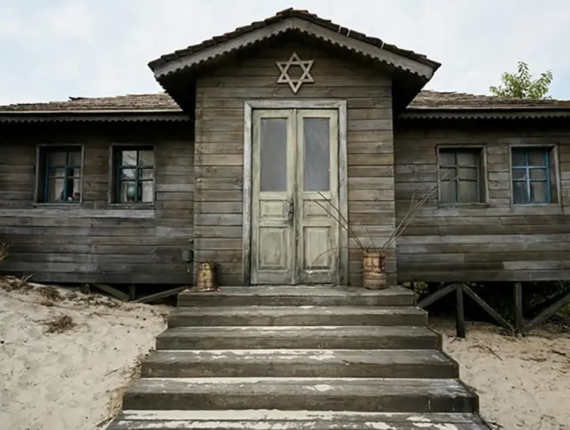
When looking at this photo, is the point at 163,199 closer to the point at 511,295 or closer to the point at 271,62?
the point at 271,62

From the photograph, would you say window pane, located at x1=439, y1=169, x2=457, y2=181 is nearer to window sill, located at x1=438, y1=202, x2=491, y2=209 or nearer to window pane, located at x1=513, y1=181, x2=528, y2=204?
window sill, located at x1=438, y1=202, x2=491, y2=209

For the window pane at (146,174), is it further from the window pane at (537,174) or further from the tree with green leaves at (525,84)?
the tree with green leaves at (525,84)

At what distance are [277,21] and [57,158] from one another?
16.5 feet

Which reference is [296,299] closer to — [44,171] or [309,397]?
[309,397]

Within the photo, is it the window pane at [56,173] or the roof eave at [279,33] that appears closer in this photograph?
the roof eave at [279,33]

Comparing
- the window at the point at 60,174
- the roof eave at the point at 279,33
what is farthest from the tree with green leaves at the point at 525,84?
the window at the point at 60,174

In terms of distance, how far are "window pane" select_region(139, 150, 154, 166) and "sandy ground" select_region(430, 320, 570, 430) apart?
6.25m

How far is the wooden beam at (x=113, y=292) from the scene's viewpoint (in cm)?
671

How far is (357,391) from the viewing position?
284cm

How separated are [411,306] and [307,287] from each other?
3.96 feet

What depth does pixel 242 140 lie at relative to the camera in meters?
4.68

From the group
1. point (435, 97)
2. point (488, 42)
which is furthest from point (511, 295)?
point (488, 42)

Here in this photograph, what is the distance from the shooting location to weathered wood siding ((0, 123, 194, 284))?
261 inches

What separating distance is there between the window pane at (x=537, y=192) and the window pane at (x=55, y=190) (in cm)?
871
